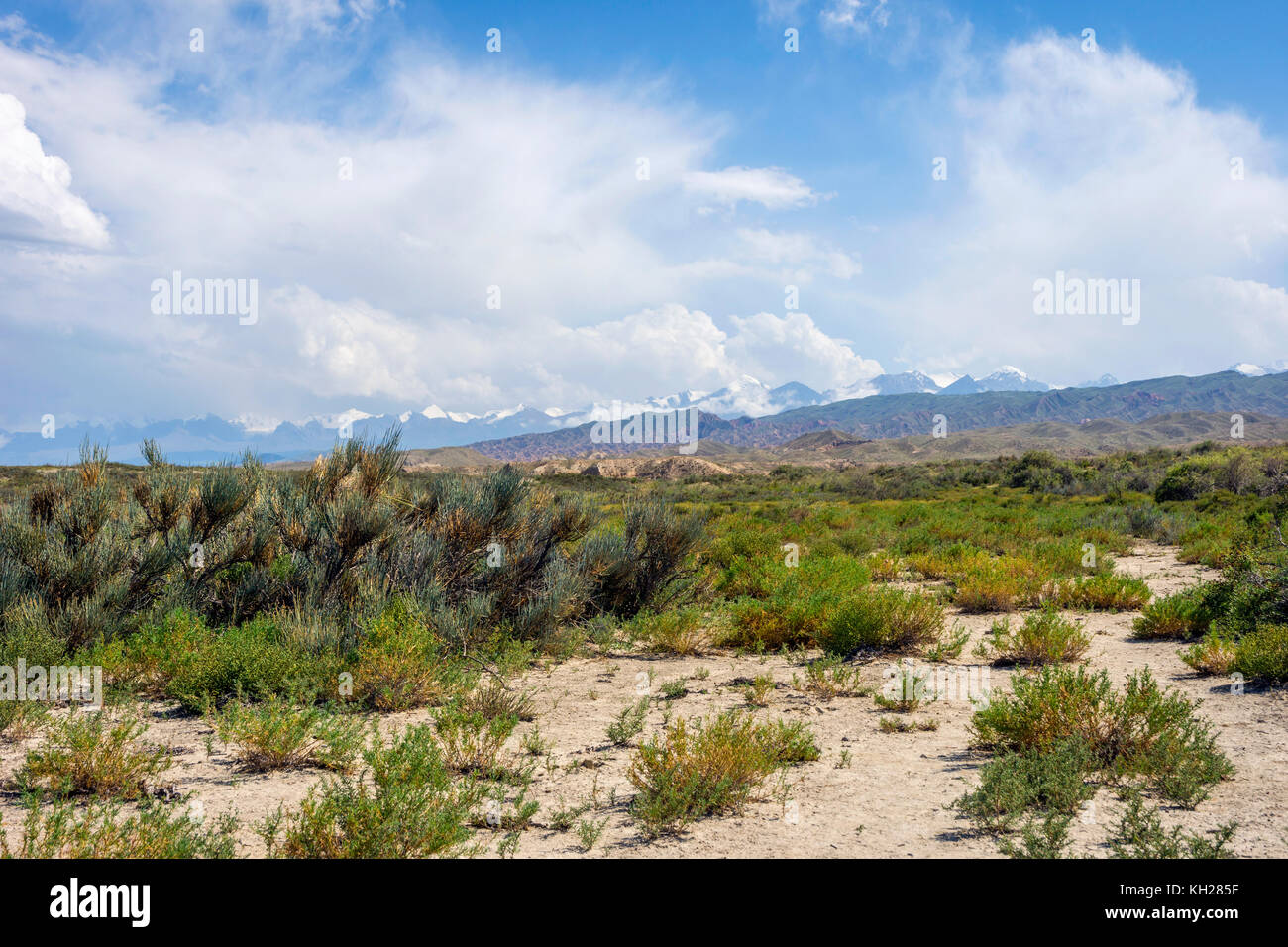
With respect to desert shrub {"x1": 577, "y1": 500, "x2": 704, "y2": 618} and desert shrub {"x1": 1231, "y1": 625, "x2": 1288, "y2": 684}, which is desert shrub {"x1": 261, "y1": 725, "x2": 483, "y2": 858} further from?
desert shrub {"x1": 1231, "y1": 625, "x2": 1288, "y2": 684}

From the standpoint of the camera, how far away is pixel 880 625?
857 cm

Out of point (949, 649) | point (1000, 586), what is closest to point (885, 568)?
point (1000, 586)

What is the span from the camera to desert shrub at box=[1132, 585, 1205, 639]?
8914 millimetres

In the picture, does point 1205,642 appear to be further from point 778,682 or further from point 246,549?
point 246,549

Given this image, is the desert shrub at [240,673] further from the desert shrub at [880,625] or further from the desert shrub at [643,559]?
the desert shrub at [880,625]

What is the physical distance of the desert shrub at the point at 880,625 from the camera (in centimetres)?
854

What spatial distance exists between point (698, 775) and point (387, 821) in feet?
6.34

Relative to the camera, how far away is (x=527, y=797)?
471 centimetres

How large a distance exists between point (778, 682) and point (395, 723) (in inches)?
160

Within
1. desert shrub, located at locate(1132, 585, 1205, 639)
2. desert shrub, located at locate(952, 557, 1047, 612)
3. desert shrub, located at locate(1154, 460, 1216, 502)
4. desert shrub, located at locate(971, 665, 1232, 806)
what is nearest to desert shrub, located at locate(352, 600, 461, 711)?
desert shrub, located at locate(971, 665, 1232, 806)

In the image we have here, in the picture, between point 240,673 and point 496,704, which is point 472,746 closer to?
point 496,704

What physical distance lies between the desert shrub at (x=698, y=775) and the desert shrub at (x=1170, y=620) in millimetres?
6771

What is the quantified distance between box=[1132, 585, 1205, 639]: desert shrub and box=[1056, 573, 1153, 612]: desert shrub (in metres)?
1.45
